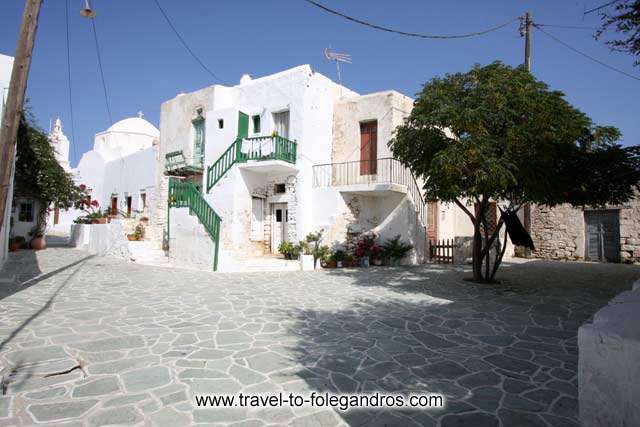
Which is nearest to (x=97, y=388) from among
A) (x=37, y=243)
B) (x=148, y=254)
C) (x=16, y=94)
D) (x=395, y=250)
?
(x=16, y=94)

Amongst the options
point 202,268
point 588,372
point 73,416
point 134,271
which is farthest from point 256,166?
point 588,372

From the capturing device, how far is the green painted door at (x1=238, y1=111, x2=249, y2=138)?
15008 millimetres

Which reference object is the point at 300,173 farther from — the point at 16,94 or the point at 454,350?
the point at 454,350

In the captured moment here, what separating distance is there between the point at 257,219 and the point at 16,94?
10786mm

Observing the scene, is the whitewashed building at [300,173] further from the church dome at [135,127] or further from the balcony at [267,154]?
the church dome at [135,127]

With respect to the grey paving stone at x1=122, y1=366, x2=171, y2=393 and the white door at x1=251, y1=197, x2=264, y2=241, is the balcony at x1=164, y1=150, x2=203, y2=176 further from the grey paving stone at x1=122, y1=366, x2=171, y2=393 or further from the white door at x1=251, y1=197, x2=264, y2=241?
the grey paving stone at x1=122, y1=366, x2=171, y2=393

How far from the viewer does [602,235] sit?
51.9 ft

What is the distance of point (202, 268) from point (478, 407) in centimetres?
1031

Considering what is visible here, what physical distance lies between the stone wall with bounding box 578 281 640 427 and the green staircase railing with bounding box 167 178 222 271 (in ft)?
34.5

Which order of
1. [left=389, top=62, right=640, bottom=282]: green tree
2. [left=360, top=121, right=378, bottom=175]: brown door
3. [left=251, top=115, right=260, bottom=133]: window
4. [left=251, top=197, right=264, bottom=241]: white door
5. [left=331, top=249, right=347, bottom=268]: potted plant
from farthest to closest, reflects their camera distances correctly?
[left=251, top=115, right=260, bottom=133]: window
[left=251, top=197, right=264, bottom=241]: white door
[left=360, top=121, right=378, bottom=175]: brown door
[left=331, top=249, right=347, bottom=268]: potted plant
[left=389, top=62, right=640, bottom=282]: green tree

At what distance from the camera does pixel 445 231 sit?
17.6m

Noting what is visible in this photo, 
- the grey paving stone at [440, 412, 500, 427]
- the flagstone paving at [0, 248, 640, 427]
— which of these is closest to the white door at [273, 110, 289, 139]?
the flagstone paving at [0, 248, 640, 427]

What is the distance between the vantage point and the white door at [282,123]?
1504 centimetres

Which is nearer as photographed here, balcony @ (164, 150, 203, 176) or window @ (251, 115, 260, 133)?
window @ (251, 115, 260, 133)
